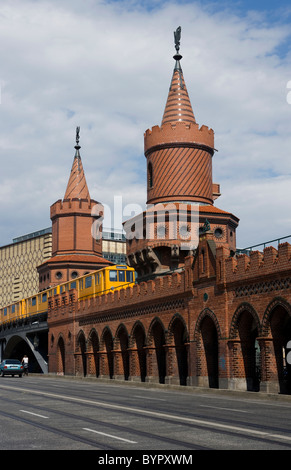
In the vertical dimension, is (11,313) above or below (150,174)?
below

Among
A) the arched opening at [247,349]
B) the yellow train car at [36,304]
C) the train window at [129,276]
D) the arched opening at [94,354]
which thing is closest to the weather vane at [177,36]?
the train window at [129,276]

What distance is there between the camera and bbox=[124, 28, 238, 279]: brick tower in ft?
136

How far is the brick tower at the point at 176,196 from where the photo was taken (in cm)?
4156

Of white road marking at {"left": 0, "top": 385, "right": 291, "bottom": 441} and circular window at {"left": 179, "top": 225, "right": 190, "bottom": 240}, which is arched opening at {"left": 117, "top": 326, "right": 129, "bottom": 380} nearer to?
circular window at {"left": 179, "top": 225, "right": 190, "bottom": 240}

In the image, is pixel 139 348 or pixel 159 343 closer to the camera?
pixel 159 343

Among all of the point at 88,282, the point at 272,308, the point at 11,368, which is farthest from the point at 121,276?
the point at 272,308

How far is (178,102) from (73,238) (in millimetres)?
22070

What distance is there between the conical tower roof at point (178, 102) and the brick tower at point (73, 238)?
66.3 ft

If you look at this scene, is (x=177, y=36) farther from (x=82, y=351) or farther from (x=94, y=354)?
(x=82, y=351)

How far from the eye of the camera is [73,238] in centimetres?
6369

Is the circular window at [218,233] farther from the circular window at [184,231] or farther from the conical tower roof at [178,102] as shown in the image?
the conical tower roof at [178,102]

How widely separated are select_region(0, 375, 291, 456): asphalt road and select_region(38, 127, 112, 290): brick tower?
40.5m

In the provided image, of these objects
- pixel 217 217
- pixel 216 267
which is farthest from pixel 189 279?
pixel 217 217
